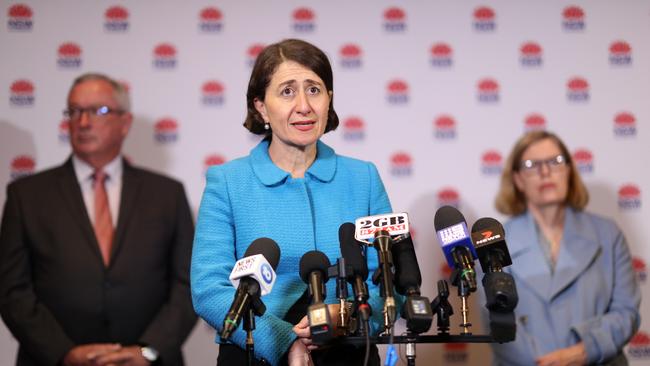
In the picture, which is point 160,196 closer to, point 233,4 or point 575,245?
point 233,4

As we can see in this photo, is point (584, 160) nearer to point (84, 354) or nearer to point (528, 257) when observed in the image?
point (528, 257)

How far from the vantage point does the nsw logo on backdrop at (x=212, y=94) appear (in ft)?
14.5

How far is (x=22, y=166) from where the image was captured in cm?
431

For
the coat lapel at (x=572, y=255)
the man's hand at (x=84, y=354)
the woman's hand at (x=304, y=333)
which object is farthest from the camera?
the coat lapel at (x=572, y=255)

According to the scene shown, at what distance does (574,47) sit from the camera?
15.3 ft

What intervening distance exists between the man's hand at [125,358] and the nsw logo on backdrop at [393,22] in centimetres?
235

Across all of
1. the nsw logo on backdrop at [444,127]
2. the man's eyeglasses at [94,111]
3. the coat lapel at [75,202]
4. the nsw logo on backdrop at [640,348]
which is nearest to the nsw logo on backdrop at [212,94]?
the man's eyeglasses at [94,111]

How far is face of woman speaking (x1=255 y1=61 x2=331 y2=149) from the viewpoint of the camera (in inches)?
99.2

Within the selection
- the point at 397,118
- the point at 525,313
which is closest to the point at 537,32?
the point at 397,118

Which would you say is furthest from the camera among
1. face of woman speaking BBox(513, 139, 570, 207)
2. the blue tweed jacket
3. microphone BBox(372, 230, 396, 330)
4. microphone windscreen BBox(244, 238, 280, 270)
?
face of woman speaking BBox(513, 139, 570, 207)

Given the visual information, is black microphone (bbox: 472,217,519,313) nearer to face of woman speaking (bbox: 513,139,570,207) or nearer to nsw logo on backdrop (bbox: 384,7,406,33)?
face of woman speaking (bbox: 513,139,570,207)

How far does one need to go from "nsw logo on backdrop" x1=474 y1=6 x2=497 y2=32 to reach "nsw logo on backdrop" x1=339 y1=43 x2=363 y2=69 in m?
0.75

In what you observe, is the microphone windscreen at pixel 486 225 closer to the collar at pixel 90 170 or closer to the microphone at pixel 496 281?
the microphone at pixel 496 281

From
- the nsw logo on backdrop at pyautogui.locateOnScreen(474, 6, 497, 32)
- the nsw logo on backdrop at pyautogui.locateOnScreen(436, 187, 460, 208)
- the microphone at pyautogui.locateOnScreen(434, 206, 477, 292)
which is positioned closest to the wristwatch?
the nsw logo on backdrop at pyautogui.locateOnScreen(436, 187, 460, 208)
